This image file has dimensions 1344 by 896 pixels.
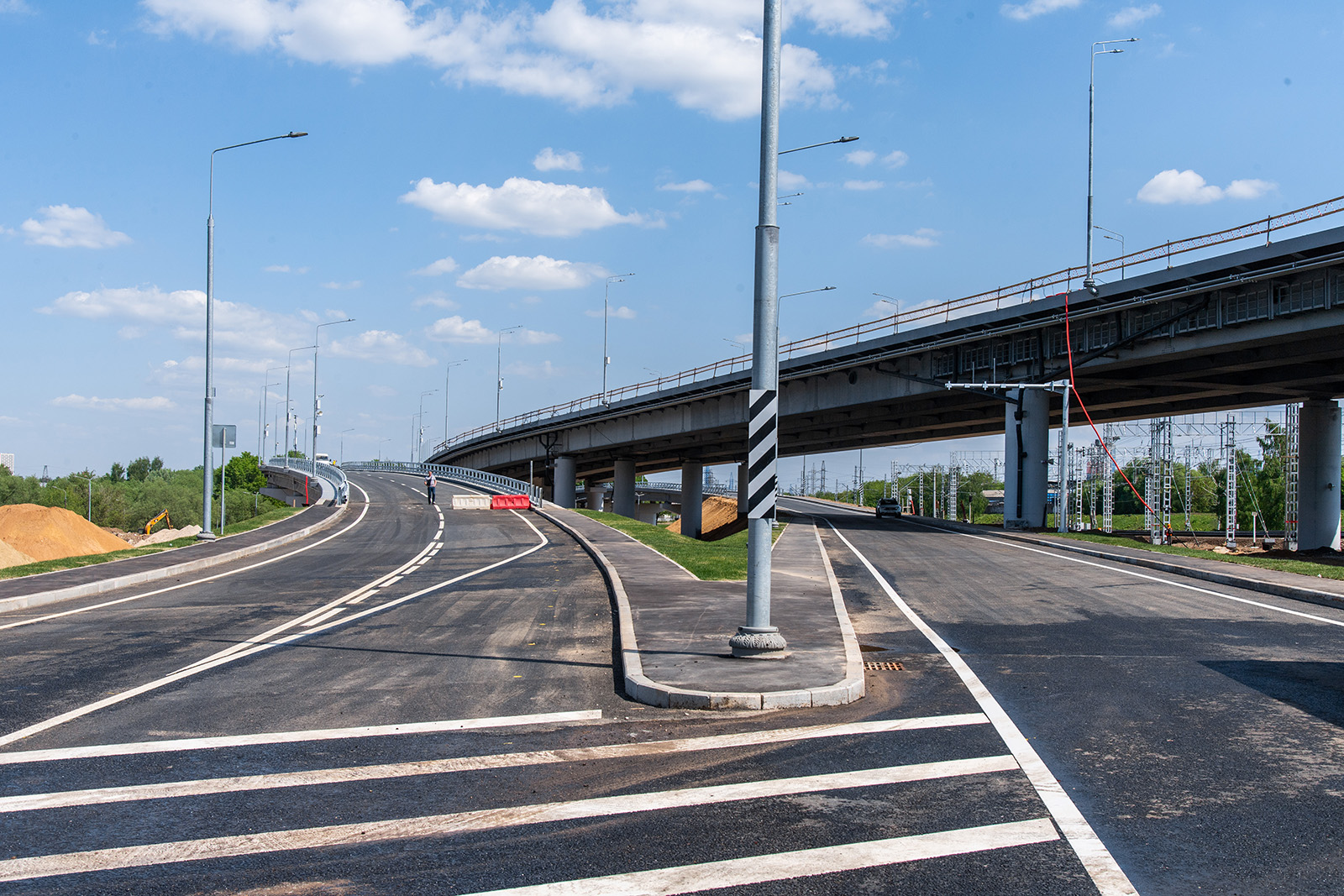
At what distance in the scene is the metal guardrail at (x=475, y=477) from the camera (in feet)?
186

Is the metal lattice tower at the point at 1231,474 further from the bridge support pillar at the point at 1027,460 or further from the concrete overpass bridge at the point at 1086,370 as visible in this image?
the bridge support pillar at the point at 1027,460

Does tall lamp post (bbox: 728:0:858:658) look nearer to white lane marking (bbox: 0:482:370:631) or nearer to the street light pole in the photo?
the street light pole

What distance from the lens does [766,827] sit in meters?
5.40

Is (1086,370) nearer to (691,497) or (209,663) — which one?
(209,663)

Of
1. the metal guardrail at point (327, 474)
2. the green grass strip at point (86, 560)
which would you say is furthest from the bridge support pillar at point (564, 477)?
the green grass strip at point (86, 560)

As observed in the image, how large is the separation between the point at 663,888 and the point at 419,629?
9251mm

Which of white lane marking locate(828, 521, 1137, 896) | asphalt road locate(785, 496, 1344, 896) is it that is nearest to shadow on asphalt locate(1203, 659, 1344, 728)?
asphalt road locate(785, 496, 1344, 896)

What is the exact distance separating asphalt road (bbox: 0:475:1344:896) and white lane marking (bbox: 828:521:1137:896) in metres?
0.03

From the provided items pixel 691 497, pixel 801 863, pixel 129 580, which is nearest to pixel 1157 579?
pixel 801 863

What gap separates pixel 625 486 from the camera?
270ft

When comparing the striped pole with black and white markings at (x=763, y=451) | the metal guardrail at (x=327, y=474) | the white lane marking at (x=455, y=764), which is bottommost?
the white lane marking at (x=455, y=764)

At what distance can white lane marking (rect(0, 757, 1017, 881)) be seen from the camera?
16.0 feet

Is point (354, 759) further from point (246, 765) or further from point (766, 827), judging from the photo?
point (766, 827)

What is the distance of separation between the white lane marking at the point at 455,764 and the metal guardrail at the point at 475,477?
45.0 m
